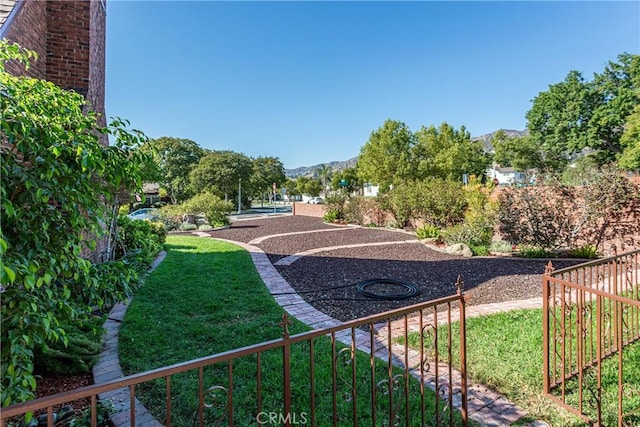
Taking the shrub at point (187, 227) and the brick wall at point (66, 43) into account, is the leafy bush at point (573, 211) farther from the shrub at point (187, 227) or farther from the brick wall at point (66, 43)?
the shrub at point (187, 227)

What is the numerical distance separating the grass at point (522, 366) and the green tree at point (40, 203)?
10.7 ft

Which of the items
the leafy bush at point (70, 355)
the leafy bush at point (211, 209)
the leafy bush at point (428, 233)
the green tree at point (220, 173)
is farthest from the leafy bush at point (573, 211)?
the green tree at point (220, 173)

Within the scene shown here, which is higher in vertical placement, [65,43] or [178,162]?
[178,162]

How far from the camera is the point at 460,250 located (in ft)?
30.3

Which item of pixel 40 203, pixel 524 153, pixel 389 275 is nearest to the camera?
pixel 40 203

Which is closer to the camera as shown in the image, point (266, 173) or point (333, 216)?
point (333, 216)

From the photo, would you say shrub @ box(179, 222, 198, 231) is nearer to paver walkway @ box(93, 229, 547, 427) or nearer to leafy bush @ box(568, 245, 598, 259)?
paver walkway @ box(93, 229, 547, 427)

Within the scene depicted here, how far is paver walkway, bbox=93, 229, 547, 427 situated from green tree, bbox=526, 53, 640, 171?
27.9 meters

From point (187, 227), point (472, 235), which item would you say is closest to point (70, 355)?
point (472, 235)

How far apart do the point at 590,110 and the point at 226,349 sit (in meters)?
33.7

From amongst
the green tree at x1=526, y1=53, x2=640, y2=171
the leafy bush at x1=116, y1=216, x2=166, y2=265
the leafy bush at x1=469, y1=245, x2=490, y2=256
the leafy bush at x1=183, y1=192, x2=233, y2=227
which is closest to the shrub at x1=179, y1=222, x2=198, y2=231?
the leafy bush at x1=183, y1=192, x2=233, y2=227

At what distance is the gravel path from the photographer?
18.1 feet

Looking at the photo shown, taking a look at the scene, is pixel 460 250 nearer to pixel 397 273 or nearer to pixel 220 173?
pixel 397 273

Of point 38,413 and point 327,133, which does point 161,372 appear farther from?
point 327,133
